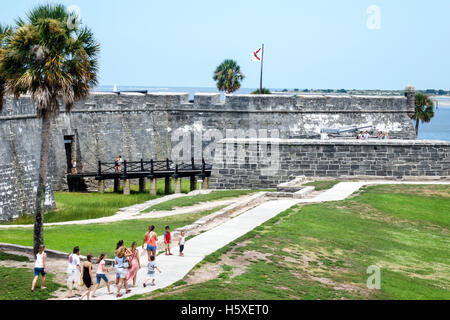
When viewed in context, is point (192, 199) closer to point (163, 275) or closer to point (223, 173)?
point (223, 173)

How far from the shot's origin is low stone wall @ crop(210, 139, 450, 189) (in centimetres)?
3575

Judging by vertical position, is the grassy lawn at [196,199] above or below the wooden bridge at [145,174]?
below

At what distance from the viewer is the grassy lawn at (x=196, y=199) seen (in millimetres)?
30094

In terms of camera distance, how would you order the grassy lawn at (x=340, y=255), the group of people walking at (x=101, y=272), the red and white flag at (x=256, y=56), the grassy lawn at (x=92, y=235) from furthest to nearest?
the red and white flag at (x=256, y=56)
the grassy lawn at (x=92, y=235)
the grassy lawn at (x=340, y=255)
the group of people walking at (x=101, y=272)

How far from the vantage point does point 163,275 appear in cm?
1639

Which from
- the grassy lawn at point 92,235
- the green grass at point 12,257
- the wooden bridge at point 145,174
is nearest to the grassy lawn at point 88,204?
the wooden bridge at point 145,174

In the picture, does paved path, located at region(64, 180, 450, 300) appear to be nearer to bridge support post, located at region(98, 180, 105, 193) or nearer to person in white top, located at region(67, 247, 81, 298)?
person in white top, located at region(67, 247, 81, 298)

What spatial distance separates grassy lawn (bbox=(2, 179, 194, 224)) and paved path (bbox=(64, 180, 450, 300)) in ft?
24.5

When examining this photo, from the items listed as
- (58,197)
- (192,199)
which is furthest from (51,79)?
(58,197)

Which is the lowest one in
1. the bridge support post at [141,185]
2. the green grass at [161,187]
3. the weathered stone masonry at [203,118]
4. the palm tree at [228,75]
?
the green grass at [161,187]

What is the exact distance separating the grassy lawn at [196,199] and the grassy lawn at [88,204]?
2045mm

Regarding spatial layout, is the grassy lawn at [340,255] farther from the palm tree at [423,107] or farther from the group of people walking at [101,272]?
the palm tree at [423,107]

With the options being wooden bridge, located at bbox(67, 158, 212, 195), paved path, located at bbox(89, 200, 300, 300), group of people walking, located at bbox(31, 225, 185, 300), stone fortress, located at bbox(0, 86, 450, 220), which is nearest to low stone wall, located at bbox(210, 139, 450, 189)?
stone fortress, located at bbox(0, 86, 450, 220)
